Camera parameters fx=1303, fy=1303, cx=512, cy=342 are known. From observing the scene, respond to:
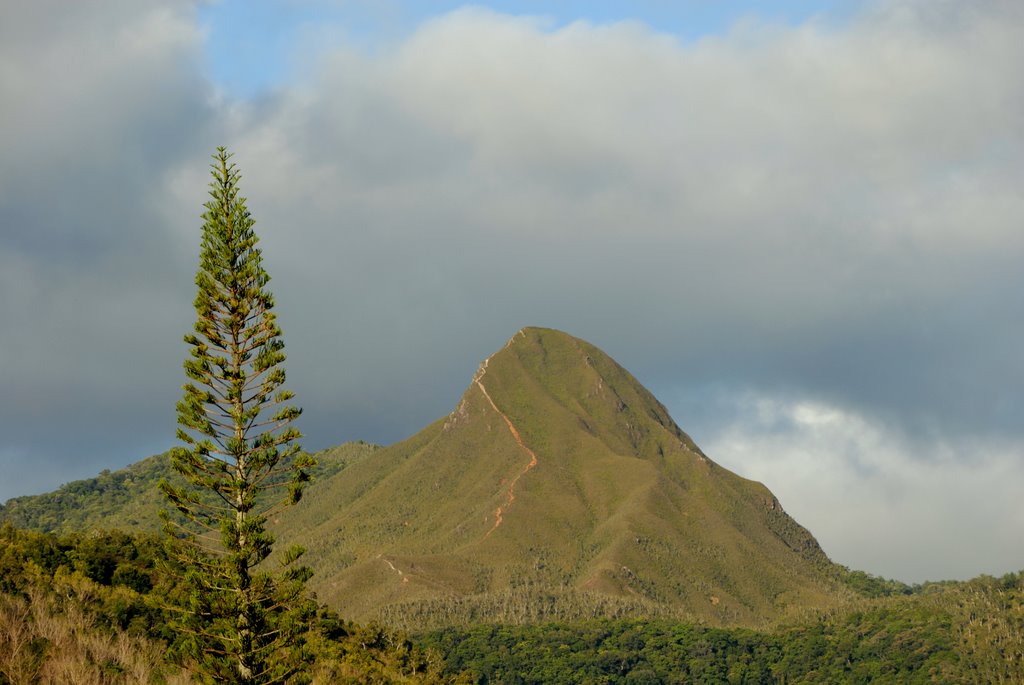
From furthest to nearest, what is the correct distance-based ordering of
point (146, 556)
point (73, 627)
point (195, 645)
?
point (146, 556)
point (73, 627)
point (195, 645)

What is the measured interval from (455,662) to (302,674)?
144m

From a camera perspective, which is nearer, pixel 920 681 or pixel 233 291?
pixel 233 291

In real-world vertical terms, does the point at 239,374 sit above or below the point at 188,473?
above

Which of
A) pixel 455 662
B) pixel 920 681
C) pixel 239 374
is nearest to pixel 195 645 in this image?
pixel 239 374

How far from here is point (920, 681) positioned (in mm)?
193250

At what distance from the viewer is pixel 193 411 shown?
5344 centimetres

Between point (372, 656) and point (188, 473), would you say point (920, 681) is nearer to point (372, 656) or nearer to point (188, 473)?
point (372, 656)

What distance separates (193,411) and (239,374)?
8.00ft

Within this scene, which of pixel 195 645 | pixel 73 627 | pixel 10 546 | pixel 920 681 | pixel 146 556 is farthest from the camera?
pixel 920 681

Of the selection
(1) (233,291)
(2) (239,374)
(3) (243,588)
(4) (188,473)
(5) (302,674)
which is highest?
(1) (233,291)

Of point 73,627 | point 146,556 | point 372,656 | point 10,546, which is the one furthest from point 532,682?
point 73,627

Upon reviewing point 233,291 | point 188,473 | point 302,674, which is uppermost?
point 233,291

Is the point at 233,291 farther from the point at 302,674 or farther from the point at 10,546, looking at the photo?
the point at 10,546

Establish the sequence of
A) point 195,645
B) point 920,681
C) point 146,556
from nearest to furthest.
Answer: point 195,645 < point 146,556 < point 920,681
